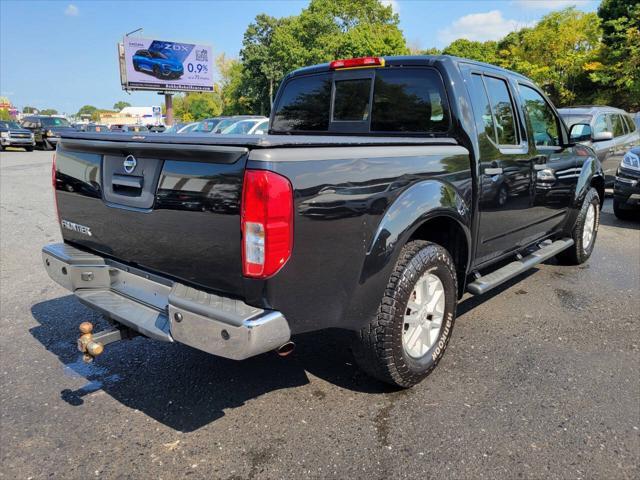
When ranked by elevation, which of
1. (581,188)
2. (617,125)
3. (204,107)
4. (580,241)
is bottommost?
(580,241)

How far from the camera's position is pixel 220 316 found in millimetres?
2123

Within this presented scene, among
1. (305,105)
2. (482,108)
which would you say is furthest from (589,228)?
(305,105)

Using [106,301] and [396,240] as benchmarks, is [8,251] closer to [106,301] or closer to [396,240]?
[106,301]

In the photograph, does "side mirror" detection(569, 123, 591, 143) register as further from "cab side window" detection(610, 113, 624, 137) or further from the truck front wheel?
"cab side window" detection(610, 113, 624, 137)

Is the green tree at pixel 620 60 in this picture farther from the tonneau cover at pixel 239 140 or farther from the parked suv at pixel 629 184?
the tonneau cover at pixel 239 140

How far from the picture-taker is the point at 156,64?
38.8 meters

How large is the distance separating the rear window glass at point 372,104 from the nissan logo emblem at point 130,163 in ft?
6.21

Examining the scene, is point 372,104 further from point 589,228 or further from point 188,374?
point 589,228

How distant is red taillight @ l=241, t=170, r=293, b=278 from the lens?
205 centimetres

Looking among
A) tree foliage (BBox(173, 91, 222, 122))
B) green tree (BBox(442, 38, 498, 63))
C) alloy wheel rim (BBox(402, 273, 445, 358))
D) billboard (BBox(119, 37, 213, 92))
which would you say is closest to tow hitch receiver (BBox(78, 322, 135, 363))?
alloy wheel rim (BBox(402, 273, 445, 358))

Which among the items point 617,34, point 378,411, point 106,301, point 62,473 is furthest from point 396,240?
point 617,34

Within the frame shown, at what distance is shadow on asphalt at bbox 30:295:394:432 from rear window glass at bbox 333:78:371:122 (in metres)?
1.78

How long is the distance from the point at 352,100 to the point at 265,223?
223cm

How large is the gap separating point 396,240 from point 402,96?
1.53 meters
